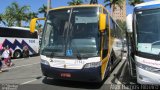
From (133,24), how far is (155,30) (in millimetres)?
834

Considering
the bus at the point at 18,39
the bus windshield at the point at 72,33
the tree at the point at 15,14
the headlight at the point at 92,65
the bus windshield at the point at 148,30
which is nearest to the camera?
the bus windshield at the point at 148,30

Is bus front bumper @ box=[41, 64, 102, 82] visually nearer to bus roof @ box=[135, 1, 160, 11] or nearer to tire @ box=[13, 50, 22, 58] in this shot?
bus roof @ box=[135, 1, 160, 11]

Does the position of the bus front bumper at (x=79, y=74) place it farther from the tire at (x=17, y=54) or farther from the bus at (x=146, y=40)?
the tire at (x=17, y=54)

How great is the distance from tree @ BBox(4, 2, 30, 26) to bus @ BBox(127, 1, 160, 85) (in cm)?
4506

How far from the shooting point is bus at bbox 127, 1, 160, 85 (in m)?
9.40

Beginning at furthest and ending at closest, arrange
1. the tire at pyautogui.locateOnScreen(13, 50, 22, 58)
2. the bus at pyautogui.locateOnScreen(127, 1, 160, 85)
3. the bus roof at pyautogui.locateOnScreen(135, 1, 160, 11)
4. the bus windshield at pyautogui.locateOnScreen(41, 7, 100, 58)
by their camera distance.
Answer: the tire at pyautogui.locateOnScreen(13, 50, 22, 58)
the bus windshield at pyautogui.locateOnScreen(41, 7, 100, 58)
the bus roof at pyautogui.locateOnScreen(135, 1, 160, 11)
the bus at pyautogui.locateOnScreen(127, 1, 160, 85)

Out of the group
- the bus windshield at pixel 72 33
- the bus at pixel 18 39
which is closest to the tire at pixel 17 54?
the bus at pixel 18 39

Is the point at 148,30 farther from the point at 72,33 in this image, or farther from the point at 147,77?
the point at 72,33

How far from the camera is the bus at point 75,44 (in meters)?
10.3

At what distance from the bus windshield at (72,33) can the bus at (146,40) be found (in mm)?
1366

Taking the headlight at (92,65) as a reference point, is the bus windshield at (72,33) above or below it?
above

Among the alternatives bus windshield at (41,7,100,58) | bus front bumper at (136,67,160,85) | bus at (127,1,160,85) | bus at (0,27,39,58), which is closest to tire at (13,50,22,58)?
bus at (0,27,39,58)

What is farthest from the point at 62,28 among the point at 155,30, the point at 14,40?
the point at 14,40

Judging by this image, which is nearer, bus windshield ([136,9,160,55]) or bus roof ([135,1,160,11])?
bus windshield ([136,9,160,55])
